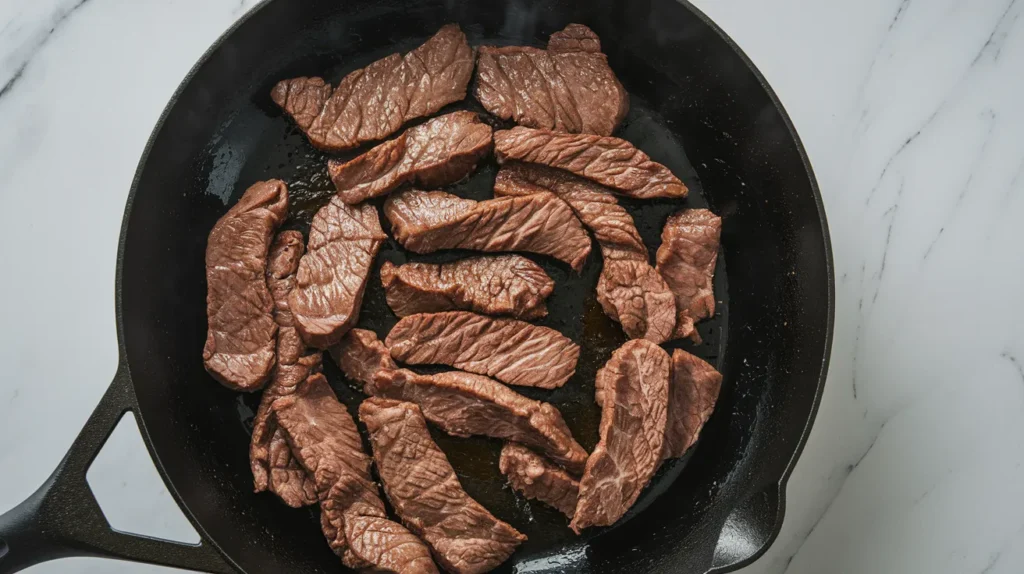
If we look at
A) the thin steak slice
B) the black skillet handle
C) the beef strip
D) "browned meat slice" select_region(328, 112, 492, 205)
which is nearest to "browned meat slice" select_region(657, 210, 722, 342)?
the beef strip

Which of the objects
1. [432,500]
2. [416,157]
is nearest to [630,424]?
[432,500]

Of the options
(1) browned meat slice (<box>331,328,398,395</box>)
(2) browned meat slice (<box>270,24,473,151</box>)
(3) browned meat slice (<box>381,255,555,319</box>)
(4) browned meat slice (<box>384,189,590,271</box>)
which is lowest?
(1) browned meat slice (<box>331,328,398,395</box>)

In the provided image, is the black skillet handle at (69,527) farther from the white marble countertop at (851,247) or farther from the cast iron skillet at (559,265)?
the white marble countertop at (851,247)

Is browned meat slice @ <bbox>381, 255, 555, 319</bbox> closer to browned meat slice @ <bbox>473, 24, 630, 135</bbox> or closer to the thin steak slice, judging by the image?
the thin steak slice

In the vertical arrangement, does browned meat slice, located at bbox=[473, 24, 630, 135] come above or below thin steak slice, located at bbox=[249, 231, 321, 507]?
above

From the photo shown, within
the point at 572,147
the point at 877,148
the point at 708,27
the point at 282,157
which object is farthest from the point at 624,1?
the point at 282,157

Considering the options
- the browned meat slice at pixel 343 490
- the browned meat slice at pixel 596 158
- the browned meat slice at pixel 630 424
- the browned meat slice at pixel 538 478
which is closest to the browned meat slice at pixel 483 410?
the browned meat slice at pixel 538 478

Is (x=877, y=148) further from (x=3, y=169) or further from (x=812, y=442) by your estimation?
(x=3, y=169)
